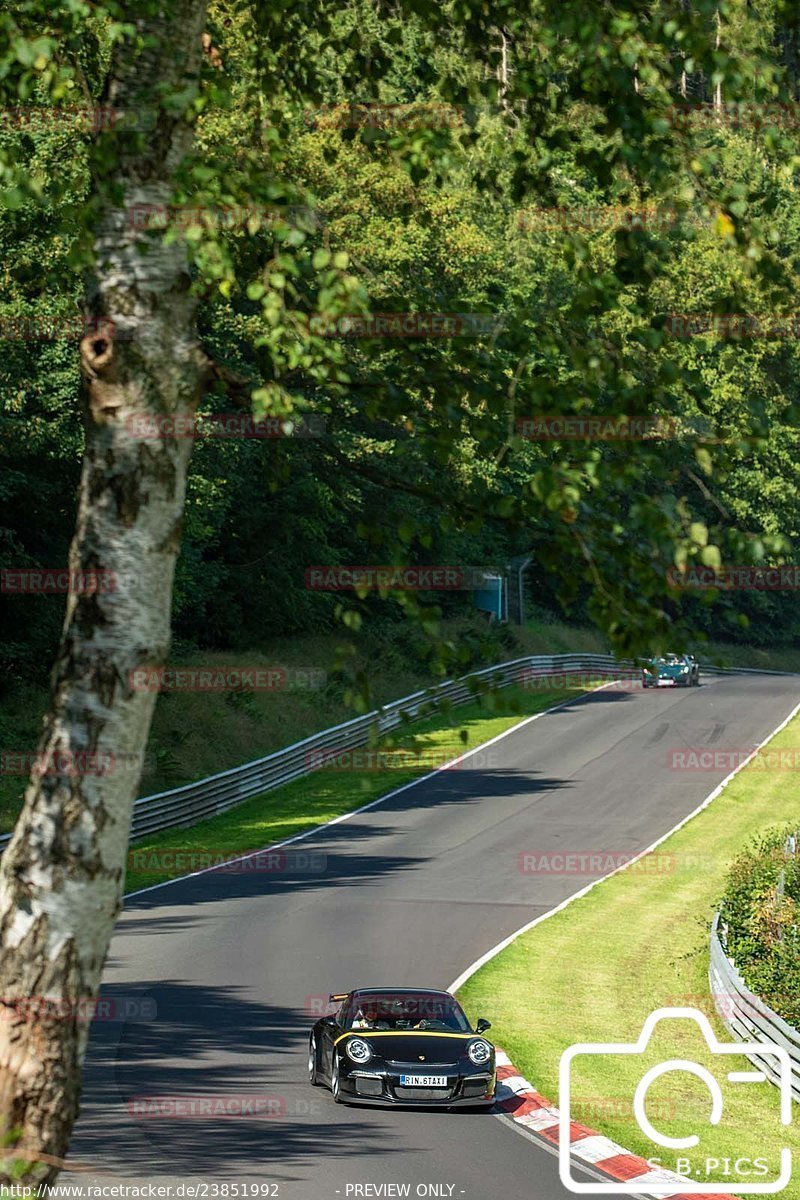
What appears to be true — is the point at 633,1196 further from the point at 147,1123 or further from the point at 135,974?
the point at 135,974

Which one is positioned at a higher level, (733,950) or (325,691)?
(325,691)

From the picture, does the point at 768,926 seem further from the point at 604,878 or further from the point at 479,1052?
the point at 604,878

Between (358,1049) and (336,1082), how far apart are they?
41 cm

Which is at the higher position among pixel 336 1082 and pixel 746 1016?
pixel 336 1082

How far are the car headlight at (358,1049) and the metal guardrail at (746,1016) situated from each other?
16.9 ft

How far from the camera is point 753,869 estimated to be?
85.1ft

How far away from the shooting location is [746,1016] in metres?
21.3

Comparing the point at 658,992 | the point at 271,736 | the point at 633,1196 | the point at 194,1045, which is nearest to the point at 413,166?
the point at 633,1196

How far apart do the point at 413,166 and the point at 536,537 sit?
6.05ft

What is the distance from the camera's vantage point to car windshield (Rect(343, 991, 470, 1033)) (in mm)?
17375
